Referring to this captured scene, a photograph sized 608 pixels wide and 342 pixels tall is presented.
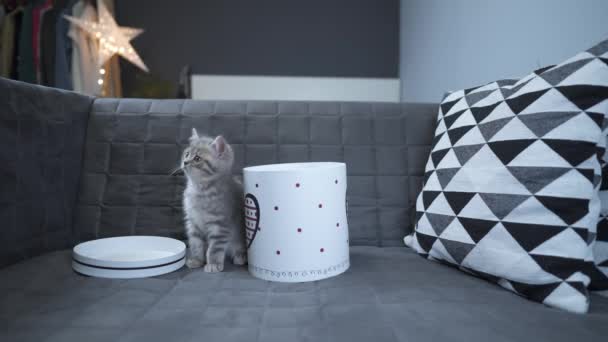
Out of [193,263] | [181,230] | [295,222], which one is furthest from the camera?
[181,230]

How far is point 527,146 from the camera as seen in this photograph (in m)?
0.67

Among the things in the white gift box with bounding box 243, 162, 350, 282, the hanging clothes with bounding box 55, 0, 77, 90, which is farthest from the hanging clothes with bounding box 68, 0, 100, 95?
the white gift box with bounding box 243, 162, 350, 282

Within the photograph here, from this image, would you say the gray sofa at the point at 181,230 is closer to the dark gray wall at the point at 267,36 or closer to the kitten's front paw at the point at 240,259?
the kitten's front paw at the point at 240,259

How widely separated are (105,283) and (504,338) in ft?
2.52

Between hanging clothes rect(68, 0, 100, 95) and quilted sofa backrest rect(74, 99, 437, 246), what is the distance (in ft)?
4.96

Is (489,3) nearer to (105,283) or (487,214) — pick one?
(487,214)

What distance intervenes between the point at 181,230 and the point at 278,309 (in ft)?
1.83

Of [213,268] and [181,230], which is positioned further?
[181,230]

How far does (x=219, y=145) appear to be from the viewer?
89 cm

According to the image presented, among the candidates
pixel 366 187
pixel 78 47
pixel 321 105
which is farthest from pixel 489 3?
pixel 78 47

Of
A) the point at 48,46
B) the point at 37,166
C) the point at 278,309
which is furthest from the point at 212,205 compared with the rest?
the point at 48,46

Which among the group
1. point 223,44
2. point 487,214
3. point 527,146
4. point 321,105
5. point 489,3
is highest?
point 223,44

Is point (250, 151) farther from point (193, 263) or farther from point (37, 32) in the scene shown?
point (37, 32)

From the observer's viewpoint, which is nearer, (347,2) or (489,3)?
(489,3)
